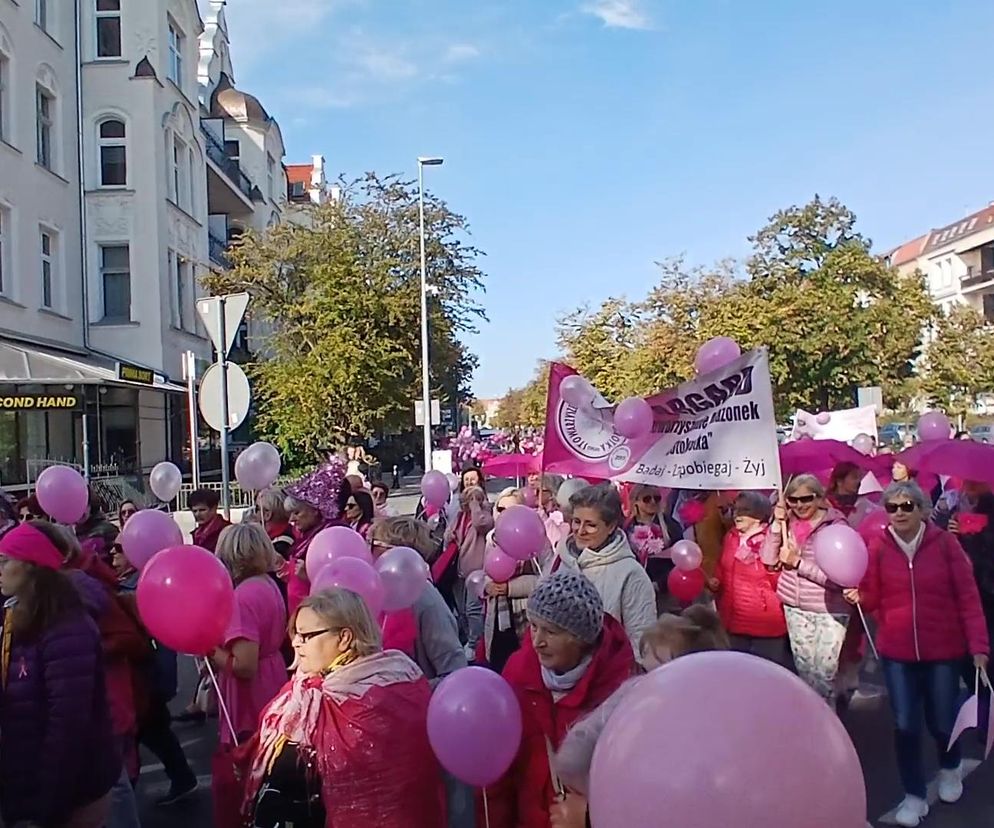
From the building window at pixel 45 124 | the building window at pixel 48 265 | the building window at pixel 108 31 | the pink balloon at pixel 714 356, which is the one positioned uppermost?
the building window at pixel 108 31

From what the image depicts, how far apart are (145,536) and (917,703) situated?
3.98m

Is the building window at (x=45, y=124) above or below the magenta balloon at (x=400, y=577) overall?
above

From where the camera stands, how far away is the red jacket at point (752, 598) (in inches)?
244

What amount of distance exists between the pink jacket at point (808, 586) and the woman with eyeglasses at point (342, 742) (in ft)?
10.8

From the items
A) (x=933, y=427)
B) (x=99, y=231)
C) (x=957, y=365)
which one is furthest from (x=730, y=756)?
(x=957, y=365)

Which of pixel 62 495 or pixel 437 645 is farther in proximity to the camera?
pixel 62 495

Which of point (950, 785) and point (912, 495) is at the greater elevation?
point (912, 495)

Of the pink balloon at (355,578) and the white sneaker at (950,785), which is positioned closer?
the pink balloon at (355,578)

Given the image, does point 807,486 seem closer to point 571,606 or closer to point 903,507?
point 903,507

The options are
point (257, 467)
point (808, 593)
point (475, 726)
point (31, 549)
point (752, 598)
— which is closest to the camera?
point (475, 726)

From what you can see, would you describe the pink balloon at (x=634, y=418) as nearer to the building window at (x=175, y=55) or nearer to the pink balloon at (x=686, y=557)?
the pink balloon at (x=686, y=557)

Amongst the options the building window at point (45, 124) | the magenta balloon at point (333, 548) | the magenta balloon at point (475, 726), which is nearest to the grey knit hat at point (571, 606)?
the magenta balloon at point (475, 726)

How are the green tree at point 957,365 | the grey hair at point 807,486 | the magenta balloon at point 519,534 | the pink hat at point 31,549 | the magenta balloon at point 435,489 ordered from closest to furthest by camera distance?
the pink hat at point 31,549
the magenta balloon at point 519,534
the grey hair at point 807,486
the magenta balloon at point 435,489
the green tree at point 957,365

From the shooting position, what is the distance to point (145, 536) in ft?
18.2
